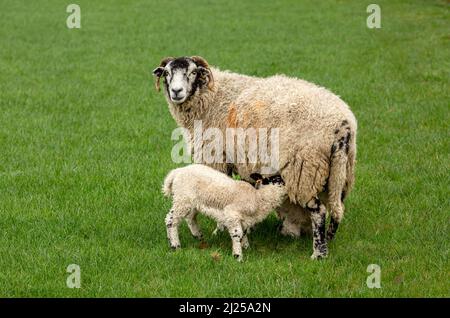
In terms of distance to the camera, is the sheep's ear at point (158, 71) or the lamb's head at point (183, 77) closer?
the lamb's head at point (183, 77)

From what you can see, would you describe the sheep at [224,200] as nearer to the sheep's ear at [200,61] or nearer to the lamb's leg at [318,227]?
the lamb's leg at [318,227]

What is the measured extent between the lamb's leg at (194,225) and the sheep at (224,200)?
0.22 metres

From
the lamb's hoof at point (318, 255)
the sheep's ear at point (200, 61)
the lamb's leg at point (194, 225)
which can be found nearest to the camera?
the lamb's hoof at point (318, 255)

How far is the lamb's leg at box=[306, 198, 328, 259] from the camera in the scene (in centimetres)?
747

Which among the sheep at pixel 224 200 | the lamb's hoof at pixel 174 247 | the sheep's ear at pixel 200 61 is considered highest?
the sheep's ear at pixel 200 61

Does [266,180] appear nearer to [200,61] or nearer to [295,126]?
[295,126]

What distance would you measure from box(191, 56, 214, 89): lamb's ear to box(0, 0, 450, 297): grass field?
1.59 meters

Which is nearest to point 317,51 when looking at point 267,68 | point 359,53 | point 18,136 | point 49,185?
point 359,53

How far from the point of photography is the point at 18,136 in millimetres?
12094

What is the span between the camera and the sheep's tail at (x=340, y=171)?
288 inches

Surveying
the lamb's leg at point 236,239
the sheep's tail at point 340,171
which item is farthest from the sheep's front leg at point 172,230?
the sheep's tail at point 340,171

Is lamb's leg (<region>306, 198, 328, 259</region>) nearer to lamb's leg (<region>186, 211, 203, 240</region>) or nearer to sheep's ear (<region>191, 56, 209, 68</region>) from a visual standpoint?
lamb's leg (<region>186, 211, 203, 240</region>)
